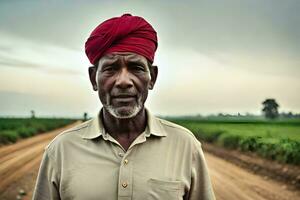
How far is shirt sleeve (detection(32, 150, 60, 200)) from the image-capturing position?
1.44m

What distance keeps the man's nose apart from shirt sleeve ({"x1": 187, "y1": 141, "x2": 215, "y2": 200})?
12.3 inches

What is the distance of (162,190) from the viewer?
4.54 ft

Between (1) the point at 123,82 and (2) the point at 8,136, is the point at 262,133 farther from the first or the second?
(2) the point at 8,136

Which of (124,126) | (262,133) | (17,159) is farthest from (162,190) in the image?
(17,159)

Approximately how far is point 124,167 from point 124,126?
0.53ft

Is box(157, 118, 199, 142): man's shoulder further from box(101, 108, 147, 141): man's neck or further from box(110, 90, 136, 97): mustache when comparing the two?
box(110, 90, 136, 97): mustache

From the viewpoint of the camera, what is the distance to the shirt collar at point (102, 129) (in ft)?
4.76

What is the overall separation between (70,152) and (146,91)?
304 millimetres

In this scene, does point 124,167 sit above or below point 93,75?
below

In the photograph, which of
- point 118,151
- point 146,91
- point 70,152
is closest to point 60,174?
point 70,152

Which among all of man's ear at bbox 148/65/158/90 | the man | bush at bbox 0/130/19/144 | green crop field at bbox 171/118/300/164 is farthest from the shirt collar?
bush at bbox 0/130/19/144

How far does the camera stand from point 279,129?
2502 millimetres

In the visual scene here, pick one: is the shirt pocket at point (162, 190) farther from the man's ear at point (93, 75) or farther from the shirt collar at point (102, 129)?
the man's ear at point (93, 75)

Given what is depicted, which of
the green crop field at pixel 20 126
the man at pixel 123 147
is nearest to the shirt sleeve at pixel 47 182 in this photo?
the man at pixel 123 147
